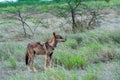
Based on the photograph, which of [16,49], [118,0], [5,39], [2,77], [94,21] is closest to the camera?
[2,77]

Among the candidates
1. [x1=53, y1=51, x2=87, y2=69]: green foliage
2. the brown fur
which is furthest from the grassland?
the brown fur

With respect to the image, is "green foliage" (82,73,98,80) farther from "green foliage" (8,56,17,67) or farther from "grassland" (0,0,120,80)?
"green foliage" (8,56,17,67)

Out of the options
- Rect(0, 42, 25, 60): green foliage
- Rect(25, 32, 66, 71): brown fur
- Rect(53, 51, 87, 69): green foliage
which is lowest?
Rect(0, 42, 25, 60): green foliage

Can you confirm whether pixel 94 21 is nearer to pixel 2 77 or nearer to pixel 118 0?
pixel 2 77

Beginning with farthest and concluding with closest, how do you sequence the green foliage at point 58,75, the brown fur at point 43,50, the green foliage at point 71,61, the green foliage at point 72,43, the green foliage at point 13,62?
the green foliage at point 72,43 < the green foliage at point 13,62 < the brown fur at point 43,50 < the green foliage at point 71,61 < the green foliage at point 58,75

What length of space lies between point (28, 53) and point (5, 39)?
6.41 meters

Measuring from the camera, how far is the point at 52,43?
1100 cm

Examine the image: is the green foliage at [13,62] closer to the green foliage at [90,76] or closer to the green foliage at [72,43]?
the green foliage at [72,43]

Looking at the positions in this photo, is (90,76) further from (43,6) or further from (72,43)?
(43,6)

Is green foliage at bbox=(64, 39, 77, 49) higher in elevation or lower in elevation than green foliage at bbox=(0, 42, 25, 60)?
lower

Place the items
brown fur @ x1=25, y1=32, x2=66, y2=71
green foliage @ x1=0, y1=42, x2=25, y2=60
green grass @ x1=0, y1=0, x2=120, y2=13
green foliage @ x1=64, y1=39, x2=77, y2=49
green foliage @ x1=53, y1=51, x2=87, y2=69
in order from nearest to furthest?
1. green foliage @ x1=53, y1=51, x2=87, y2=69
2. brown fur @ x1=25, y1=32, x2=66, y2=71
3. green foliage @ x1=0, y1=42, x2=25, y2=60
4. green foliage @ x1=64, y1=39, x2=77, y2=49
5. green grass @ x1=0, y1=0, x2=120, y2=13

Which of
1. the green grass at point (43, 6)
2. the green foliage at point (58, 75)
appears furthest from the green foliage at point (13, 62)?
the green grass at point (43, 6)

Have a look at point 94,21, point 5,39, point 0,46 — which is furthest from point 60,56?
point 94,21

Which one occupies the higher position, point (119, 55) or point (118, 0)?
point (119, 55)
